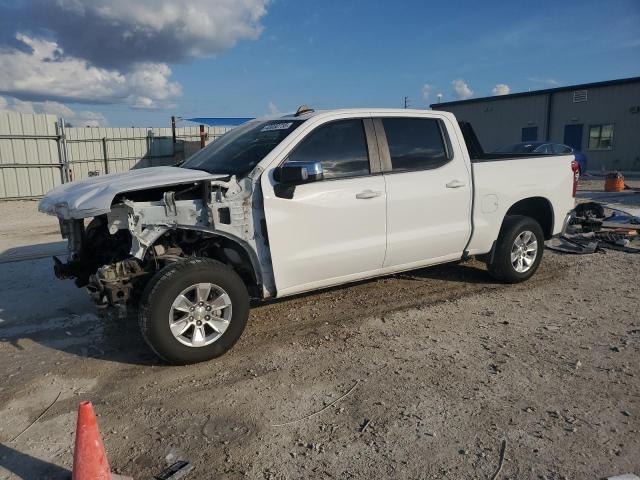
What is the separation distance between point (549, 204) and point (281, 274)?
3.56 metres

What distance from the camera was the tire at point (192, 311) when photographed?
3.68 m

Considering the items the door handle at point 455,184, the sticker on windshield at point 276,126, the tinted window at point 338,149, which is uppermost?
the sticker on windshield at point 276,126

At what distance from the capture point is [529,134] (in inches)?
1270

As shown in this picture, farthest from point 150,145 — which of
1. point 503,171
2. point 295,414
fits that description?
point 295,414

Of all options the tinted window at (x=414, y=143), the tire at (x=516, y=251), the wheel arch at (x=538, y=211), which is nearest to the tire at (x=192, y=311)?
the tinted window at (x=414, y=143)

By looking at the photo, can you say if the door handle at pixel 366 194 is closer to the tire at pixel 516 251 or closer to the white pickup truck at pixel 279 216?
the white pickup truck at pixel 279 216

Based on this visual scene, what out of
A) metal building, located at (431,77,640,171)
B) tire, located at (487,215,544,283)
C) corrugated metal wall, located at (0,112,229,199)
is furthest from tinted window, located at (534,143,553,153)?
corrugated metal wall, located at (0,112,229,199)

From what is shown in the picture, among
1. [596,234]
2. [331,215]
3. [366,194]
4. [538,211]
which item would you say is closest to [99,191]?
[331,215]

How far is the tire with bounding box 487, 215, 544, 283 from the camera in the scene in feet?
18.4

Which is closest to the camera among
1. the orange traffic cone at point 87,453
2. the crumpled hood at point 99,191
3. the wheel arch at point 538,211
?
the orange traffic cone at point 87,453

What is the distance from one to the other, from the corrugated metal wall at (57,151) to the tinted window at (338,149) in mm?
15688

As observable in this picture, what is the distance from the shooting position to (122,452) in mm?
2865

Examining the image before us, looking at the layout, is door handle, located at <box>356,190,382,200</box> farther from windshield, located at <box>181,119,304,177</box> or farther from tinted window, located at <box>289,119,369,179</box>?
windshield, located at <box>181,119,304,177</box>

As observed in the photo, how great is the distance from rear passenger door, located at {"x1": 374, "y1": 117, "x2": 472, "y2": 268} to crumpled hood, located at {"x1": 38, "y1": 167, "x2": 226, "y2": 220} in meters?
1.65
